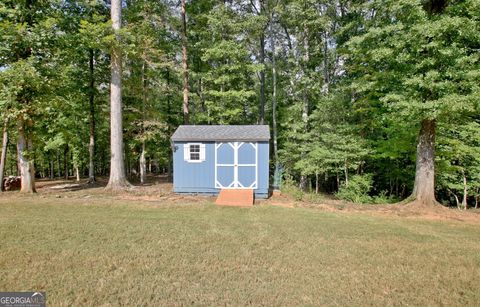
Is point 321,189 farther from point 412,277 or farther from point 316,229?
point 412,277

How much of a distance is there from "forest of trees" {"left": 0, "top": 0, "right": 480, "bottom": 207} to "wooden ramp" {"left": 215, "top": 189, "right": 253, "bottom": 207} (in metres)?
3.29

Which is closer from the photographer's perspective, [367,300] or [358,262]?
[367,300]

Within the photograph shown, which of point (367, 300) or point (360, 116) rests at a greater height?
point (360, 116)

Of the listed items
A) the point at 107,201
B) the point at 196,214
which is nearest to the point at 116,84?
the point at 107,201

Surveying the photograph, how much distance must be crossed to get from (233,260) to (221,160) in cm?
751

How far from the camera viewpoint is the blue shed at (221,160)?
11.7 metres

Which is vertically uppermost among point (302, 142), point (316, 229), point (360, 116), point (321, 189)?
point (360, 116)

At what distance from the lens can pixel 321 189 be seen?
20000mm

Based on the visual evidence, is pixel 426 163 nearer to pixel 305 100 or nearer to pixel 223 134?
pixel 305 100

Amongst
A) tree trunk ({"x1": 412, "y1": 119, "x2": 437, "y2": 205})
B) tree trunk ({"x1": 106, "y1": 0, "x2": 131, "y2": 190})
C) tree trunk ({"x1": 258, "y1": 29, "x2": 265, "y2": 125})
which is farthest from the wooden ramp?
tree trunk ({"x1": 258, "y1": 29, "x2": 265, "y2": 125})

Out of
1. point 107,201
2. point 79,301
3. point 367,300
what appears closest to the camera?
point 79,301

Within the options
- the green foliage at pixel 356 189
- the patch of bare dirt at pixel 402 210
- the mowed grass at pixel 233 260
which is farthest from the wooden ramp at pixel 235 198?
the green foliage at pixel 356 189

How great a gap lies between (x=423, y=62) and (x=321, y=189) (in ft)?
42.2

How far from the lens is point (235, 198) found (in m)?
10.5
